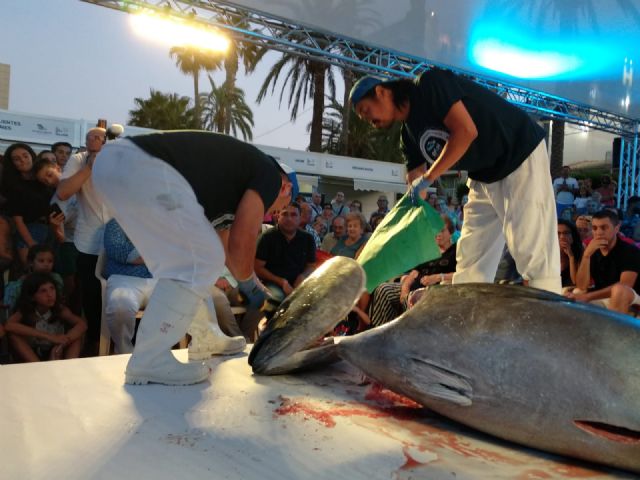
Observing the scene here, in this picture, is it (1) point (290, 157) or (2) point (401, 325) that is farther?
(1) point (290, 157)

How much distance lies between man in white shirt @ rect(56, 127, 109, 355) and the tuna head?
91.2 inches

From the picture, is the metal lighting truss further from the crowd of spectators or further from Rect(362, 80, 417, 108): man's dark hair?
Rect(362, 80, 417, 108): man's dark hair

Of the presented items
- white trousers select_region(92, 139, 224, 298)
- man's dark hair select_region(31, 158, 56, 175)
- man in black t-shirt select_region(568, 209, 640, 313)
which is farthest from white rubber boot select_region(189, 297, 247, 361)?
man in black t-shirt select_region(568, 209, 640, 313)

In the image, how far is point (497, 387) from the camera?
1825mm

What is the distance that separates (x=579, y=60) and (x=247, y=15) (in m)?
6.57

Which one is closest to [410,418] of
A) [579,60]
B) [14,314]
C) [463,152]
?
[463,152]

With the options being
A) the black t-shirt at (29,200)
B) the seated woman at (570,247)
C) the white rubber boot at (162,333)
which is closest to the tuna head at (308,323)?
the white rubber boot at (162,333)

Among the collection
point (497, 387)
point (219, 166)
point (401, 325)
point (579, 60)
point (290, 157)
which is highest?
point (579, 60)

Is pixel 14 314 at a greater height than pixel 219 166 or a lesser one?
lesser

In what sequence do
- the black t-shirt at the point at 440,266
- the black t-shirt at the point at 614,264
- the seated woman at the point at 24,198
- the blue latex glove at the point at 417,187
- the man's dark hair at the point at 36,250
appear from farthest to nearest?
the black t-shirt at the point at 440,266 < the black t-shirt at the point at 614,264 < the seated woman at the point at 24,198 < the man's dark hair at the point at 36,250 < the blue latex glove at the point at 417,187

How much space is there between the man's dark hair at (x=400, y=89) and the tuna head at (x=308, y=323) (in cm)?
91

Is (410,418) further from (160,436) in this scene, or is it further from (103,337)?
(103,337)

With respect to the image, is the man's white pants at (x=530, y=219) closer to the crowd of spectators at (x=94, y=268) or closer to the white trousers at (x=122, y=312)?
the crowd of spectators at (x=94, y=268)

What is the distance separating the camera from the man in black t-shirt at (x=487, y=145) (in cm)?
282
